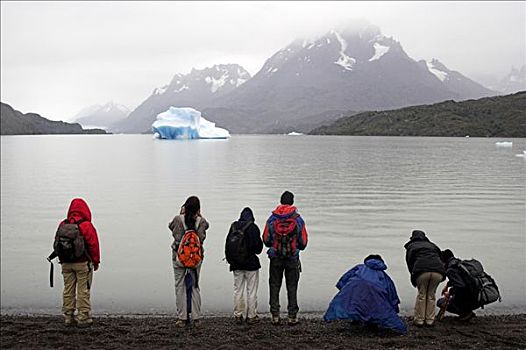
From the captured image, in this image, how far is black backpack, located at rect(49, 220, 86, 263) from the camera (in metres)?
7.51

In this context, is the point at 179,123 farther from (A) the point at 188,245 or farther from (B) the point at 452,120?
(A) the point at 188,245

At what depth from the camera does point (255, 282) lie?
26.7ft

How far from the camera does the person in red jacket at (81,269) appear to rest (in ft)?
25.1

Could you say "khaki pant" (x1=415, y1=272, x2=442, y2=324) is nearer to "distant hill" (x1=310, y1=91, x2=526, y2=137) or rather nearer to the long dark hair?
the long dark hair

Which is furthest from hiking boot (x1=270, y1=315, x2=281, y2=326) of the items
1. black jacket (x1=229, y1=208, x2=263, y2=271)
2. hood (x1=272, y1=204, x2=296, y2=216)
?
hood (x1=272, y1=204, x2=296, y2=216)

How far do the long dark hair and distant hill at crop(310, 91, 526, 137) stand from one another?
118 m

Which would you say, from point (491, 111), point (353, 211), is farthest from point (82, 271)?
point (491, 111)

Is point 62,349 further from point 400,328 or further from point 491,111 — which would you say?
point 491,111

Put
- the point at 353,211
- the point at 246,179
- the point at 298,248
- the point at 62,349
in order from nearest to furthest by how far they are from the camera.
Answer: the point at 62,349
the point at 298,248
the point at 353,211
the point at 246,179

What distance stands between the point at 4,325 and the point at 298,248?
14.7 feet

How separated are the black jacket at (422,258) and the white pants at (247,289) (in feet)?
7.37

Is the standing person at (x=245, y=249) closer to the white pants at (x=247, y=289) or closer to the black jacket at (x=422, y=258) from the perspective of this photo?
→ the white pants at (x=247, y=289)

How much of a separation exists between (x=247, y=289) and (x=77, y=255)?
249 centimetres

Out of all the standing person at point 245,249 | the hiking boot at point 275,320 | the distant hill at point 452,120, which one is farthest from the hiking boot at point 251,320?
the distant hill at point 452,120
